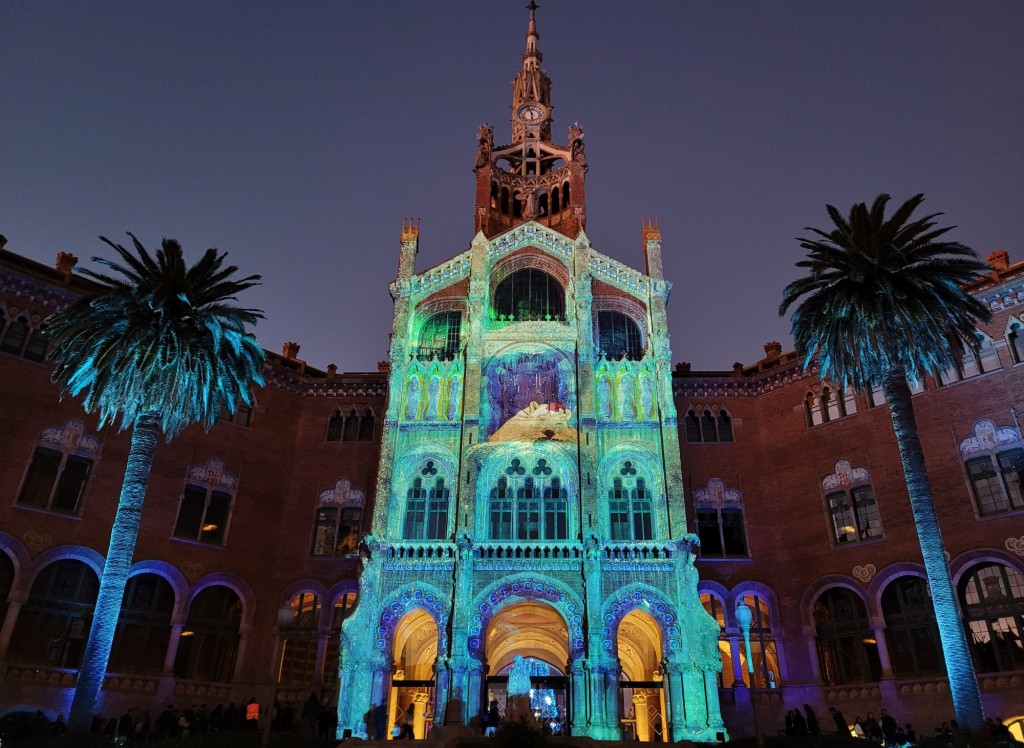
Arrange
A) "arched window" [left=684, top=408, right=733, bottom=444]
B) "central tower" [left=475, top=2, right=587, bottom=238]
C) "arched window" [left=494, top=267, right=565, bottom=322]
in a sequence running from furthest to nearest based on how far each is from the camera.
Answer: "central tower" [left=475, top=2, right=587, bottom=238] < "arched window" [left=684, top=408, right=733, bottom=444] < "arched window" [left=494, top=267, right=565, bottom=322]

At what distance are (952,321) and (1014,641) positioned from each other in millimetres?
12413

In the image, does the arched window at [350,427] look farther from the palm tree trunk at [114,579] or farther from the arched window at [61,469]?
the palm tree trunk at [114,579]

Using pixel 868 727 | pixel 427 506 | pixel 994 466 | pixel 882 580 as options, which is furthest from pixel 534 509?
pixel 994 466

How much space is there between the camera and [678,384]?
41.0 metres

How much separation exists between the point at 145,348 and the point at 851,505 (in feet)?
96.7

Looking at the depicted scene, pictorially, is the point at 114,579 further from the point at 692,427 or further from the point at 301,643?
the point at 692,427

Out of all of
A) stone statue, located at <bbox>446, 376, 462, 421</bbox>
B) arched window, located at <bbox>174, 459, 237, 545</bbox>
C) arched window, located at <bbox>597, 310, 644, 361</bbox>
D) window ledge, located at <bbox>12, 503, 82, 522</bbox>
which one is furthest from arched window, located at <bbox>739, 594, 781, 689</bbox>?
window ledge, located at <bbox>12, 503, 82, 522</bbox>

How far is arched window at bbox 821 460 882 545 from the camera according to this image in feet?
112

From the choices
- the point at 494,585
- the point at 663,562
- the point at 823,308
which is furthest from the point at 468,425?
the point at 823,308

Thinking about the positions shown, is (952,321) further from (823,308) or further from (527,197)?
(527,197)

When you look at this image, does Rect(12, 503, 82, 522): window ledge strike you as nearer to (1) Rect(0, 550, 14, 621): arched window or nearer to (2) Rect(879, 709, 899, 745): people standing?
(1) Rect(0, 550, 14, 621): arched window

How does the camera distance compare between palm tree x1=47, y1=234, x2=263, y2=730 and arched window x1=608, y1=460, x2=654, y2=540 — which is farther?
arched window x1=608, y1=460, x2=654, y2=540

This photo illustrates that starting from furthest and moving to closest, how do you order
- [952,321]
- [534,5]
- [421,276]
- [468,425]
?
[534,5] < [421,276] < [468,425] < [952,321]

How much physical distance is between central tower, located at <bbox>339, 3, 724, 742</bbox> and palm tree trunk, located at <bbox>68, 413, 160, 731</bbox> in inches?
374
